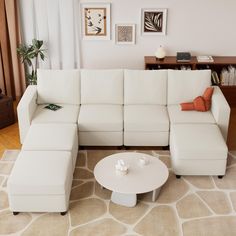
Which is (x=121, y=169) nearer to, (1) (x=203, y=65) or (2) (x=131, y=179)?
(2) (x=131, y=179)

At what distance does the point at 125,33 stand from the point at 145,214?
10.6 feet

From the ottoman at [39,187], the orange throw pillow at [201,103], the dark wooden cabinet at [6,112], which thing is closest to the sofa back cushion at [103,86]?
the orange throw pillow at [201,103]

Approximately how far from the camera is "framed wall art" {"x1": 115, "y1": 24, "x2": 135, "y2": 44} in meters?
6.39

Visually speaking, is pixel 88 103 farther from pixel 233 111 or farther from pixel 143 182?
pixel 233 111

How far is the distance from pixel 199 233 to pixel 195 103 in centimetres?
183

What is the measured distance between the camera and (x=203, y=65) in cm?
640

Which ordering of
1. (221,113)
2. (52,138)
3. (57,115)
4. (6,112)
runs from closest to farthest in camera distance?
(52,138), (221,113), (57,115), (6,112)

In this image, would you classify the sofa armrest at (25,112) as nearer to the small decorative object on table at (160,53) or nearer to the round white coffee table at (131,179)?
the round white coffee table at (131,179)

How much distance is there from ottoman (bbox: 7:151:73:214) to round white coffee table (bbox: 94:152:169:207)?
1.28 feet

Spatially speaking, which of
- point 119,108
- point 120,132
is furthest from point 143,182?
point 119,108

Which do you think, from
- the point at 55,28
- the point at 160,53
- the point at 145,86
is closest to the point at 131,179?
the point at 145,86

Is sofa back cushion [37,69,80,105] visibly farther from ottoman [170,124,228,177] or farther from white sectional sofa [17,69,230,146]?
ottoman [170,124,228,177]

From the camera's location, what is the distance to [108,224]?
3.95 m

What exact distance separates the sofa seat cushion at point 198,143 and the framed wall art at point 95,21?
233 centimetres
